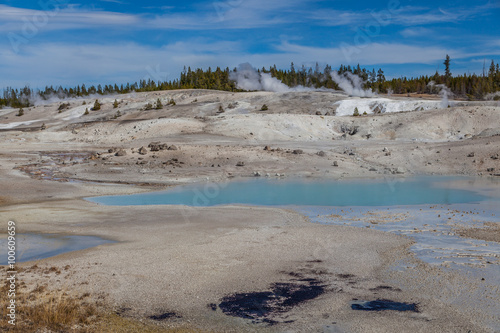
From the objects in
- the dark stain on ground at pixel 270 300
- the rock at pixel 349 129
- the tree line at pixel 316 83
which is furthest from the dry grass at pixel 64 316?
the tree line at pixel 316 83

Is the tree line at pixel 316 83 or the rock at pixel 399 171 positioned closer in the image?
the rock at pixel 399 171

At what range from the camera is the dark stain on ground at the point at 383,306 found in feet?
33.0

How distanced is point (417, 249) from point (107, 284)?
902cm

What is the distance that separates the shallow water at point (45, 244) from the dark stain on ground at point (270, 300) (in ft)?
21.0

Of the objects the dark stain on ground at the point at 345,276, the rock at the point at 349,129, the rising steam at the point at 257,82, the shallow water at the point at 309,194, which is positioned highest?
the rising steam at the point at 257,82

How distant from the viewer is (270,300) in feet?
34.6

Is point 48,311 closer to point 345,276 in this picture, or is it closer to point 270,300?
point 270,300

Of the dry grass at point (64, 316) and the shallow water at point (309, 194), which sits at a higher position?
the dry grass at point (64, 316)

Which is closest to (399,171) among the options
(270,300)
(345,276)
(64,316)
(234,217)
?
(234,217)

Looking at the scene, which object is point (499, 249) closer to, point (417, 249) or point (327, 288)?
point (417, 249)

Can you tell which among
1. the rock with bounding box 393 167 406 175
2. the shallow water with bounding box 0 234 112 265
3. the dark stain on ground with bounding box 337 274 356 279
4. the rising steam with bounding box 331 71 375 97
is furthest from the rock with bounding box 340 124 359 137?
the rising steam with bounding box 331 71 375 97

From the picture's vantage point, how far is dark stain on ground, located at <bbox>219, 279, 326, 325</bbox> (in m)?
9.85

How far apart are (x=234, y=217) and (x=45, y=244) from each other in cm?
721

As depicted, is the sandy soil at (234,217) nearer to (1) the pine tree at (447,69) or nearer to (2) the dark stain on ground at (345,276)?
(2) the dark stain on ground at (345,276)
